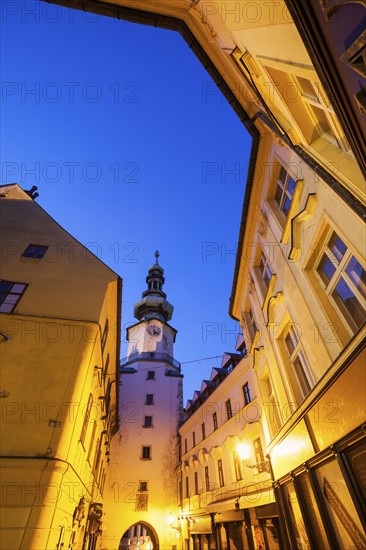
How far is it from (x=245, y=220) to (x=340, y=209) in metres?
6.09

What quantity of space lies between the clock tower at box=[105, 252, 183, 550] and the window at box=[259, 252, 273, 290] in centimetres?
2235

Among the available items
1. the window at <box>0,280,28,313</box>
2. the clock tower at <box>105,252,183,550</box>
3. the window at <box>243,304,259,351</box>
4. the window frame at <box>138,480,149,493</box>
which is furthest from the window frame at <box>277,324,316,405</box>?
the window frame at <box>138,480,149,493</box>

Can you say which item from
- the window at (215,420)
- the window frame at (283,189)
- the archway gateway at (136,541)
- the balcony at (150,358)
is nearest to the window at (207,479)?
the window at (215,420)

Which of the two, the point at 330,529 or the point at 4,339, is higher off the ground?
the point at 4,339

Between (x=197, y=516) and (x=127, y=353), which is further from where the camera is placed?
(x=127, y=353)

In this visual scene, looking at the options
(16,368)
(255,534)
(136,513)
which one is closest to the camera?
(16,368)

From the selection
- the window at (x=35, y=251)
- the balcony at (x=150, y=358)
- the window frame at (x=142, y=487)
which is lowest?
the window frame at (x=142, y=487)

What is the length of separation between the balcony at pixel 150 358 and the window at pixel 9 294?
23342mm

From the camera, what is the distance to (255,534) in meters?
10.5

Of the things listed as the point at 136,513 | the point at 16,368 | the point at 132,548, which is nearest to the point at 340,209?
the point at 16,368

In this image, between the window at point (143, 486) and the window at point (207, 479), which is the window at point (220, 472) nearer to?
the window at point (207, 479)

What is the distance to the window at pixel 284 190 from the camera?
8.27m

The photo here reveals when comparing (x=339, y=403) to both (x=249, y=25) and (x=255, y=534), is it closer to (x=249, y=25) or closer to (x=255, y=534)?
(x=249, y=25)

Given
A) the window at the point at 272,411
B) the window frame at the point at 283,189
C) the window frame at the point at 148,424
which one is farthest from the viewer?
the window frame at the point at 148,424
